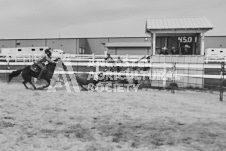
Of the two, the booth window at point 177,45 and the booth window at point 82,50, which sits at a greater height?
the booth window at point 82,50

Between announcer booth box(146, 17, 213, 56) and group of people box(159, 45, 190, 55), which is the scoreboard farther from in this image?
group of people box(159, 45, 190, 55)

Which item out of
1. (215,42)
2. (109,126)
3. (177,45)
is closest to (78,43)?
(215,42)

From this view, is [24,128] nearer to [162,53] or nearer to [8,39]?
[162,53]

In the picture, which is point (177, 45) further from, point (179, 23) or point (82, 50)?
point (82, 50)

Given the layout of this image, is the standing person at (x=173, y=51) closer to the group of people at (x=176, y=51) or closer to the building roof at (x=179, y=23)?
the group of people at (x=176, y=51)

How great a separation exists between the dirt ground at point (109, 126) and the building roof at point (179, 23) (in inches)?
228

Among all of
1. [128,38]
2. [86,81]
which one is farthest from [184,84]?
[128,38]

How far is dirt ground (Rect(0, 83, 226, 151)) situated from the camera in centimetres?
382

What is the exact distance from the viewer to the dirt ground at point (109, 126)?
3.82 m

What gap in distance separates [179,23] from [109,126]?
30.3 ft

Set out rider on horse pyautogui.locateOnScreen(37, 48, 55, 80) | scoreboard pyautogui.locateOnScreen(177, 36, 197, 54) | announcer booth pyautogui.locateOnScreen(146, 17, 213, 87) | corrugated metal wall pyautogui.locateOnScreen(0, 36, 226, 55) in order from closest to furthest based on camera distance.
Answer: rider on horse pyautogui.locateOnScreen(37, 48, 55, 80) < announcer booth pyautogui.locateOnScreen(146, 17, 213, 87) < scoreboard pyautogui.locateOnScreen(177, 36, 197, 54) < corrugated metal wall pyautogui.locateOnScreen(0, 36, 226, 55)

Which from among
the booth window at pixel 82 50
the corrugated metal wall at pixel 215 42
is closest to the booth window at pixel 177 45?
the corrugated metal wall at pixel 215 42

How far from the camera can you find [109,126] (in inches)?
192

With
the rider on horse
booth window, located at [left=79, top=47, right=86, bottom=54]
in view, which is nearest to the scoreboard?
the rider on horse
